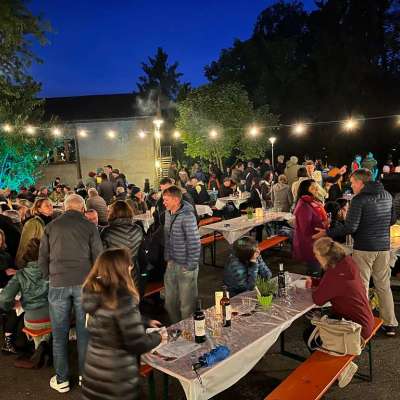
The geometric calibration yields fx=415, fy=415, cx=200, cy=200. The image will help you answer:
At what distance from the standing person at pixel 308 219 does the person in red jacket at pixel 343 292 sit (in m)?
1.96

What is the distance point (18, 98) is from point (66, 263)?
15.6 meters

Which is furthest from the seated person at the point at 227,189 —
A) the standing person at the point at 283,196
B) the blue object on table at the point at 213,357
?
the blue object on table at the point at 213,357

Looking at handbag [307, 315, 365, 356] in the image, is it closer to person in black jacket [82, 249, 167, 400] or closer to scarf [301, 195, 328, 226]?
person in black jacket [82, 249, 167, 400]

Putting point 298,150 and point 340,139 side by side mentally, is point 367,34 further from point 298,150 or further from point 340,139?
point 298,150

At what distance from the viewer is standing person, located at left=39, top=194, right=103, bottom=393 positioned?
379 cm

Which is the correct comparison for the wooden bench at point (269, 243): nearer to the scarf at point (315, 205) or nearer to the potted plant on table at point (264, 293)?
the scarf at point (315, 205)

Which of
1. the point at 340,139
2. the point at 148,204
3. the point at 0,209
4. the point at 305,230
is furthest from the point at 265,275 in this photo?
the point at 340,139

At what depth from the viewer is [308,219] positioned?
561 centimetres

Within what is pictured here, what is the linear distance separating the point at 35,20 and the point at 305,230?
1332 centimetres

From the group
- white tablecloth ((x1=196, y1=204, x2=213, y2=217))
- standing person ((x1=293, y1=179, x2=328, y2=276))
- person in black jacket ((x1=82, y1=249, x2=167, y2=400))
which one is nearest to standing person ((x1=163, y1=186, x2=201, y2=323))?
person in black jacket ((x1=82, y1=249, x2=167, y2=400))

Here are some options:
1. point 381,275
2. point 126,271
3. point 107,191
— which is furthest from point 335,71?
point 126,271

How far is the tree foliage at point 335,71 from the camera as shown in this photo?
21233 millimetres

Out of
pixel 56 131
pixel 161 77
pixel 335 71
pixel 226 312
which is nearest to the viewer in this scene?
pixel 226 312

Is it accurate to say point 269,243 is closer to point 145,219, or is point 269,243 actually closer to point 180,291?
point 145,219
